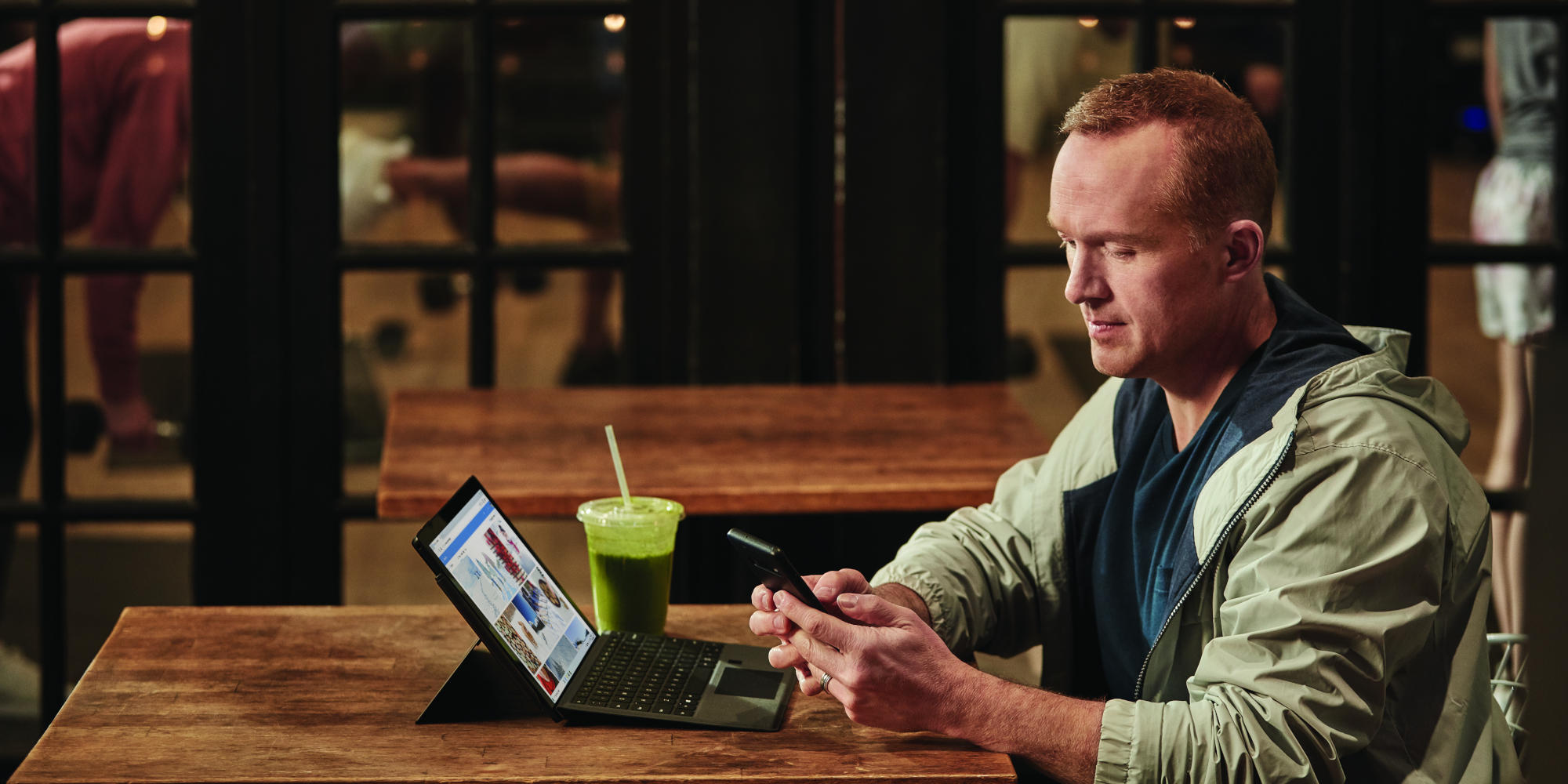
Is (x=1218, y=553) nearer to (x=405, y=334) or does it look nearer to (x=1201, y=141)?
(x=1201, y=141)

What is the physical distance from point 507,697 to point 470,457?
0.95 m

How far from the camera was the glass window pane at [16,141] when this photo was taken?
3.12 meters

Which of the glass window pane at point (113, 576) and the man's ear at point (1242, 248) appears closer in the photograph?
the man's ear at point (1242, 248)

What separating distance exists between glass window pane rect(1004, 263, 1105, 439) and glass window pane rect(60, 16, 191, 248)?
2.71 metres

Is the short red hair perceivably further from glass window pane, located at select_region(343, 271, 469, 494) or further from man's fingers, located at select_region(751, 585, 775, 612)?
glass window pane, located at select_region(343, 271, 469, 494)

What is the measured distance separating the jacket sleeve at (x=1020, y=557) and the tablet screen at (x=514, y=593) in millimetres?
370

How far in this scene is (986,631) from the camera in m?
1.83

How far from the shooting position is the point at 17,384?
11.0ft

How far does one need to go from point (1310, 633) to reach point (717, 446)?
1.31 metres

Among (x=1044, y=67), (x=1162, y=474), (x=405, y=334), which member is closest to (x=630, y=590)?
(x=1162, y=474)

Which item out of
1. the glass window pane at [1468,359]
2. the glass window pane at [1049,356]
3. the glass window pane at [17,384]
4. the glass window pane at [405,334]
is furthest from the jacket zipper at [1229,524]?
the glass window pane at [405,334]

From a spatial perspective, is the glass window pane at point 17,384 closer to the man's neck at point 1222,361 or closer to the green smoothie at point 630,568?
the green smoothie at point 630,568

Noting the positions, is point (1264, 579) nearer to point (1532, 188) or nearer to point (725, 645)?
point (725, 645)

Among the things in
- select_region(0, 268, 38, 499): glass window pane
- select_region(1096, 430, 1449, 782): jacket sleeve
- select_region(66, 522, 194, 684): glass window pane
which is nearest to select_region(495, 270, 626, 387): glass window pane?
select_region(66, 522, 194, 684): glass window pane
